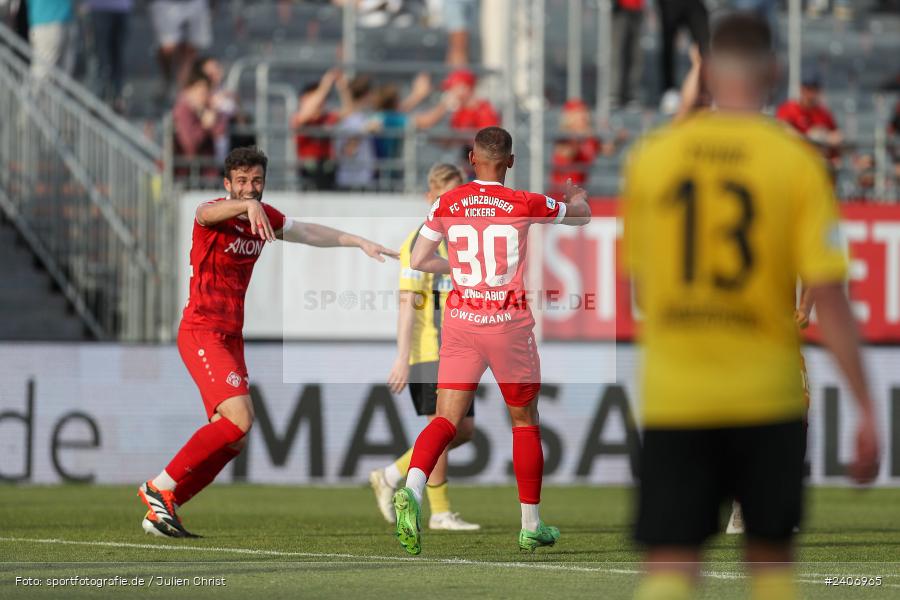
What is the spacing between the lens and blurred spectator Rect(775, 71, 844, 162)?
60.9 feet

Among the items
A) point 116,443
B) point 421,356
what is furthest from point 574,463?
point 421,356

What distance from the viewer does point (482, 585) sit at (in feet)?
24.5

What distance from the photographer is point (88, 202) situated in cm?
1719

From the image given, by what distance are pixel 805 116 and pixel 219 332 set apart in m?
10.8

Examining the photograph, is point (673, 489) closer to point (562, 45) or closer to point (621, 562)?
point (621, 562)

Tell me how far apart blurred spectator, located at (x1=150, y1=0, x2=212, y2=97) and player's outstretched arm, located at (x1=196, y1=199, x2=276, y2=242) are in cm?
1178

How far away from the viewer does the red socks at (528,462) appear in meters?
8.91

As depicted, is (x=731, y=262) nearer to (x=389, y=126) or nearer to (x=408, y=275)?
(x=408, y=275)

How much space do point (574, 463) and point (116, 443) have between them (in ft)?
14.3

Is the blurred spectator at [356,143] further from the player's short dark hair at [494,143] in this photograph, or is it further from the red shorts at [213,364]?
the player's short dark hair at [494,143]

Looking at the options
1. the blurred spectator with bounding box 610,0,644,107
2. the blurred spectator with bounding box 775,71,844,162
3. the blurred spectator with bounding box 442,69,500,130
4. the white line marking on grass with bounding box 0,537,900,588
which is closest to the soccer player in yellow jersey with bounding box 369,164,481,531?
the white line marking on grass with bounding box 0,537,900,588

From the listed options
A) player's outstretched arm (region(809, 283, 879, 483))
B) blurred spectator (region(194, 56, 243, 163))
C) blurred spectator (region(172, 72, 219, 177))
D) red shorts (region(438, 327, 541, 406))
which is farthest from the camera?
blurred spectator (region(194, 56, 243, 163))

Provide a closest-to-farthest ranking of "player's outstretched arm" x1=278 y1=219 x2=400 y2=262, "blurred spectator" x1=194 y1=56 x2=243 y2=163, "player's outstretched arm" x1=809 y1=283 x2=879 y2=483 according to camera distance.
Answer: "player's outstretched arm" x1=809 y1=283 x2=879 y2=483 → "player's outstretched arm" x1=278 y1=219 x2=400 y2=262 → "blurred spectator" x1=194 y1=56 x2=243 y2=163

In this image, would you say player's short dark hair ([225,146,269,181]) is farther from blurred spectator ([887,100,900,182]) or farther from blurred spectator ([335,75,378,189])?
blurred spectator ([887,100,900,182])
